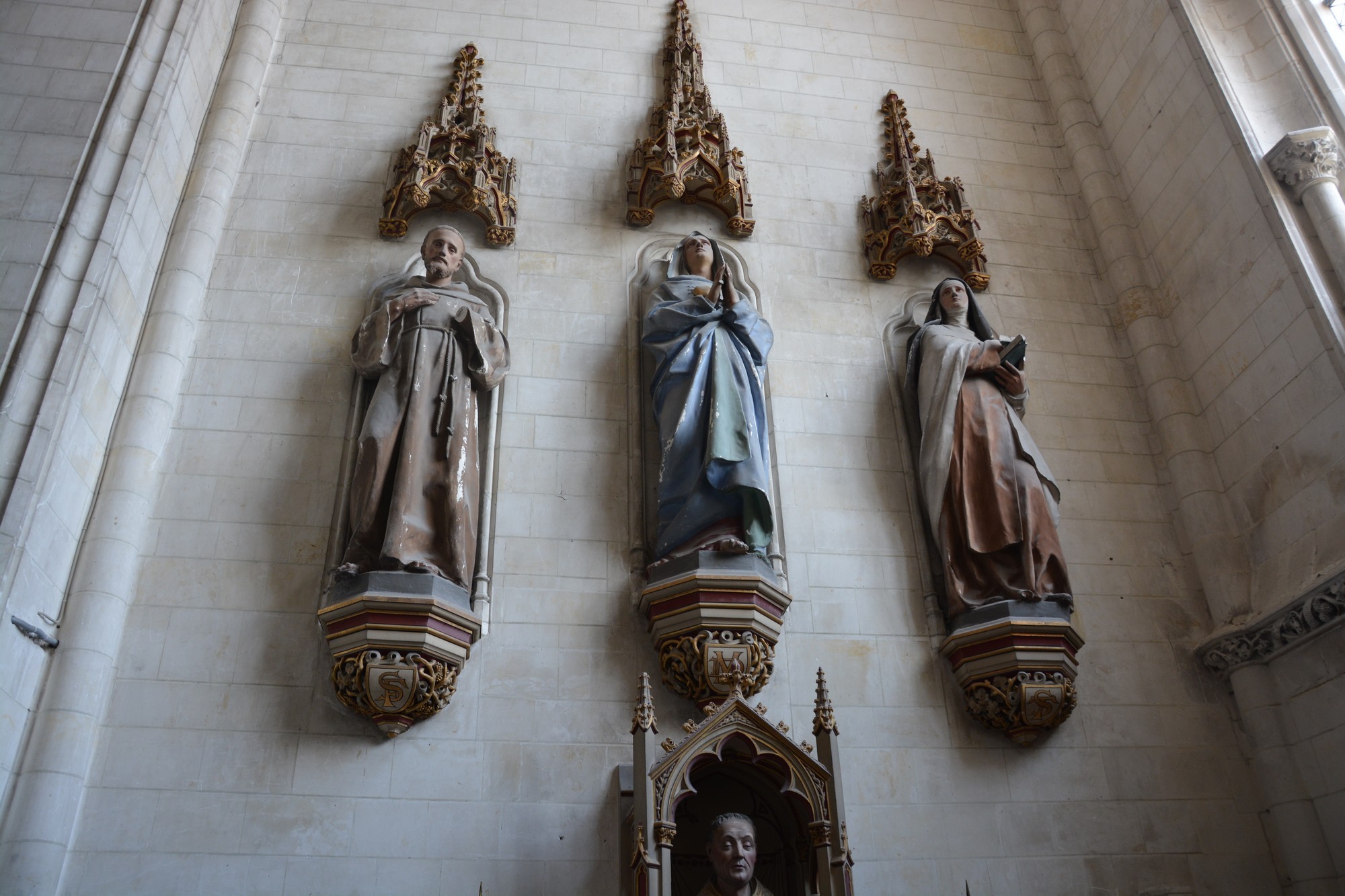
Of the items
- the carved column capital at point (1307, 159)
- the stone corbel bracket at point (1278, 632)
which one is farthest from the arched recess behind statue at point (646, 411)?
the carved column capital at point (1307, 159)

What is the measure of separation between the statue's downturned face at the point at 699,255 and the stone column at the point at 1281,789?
4007 mm

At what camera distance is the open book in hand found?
6.62 meters

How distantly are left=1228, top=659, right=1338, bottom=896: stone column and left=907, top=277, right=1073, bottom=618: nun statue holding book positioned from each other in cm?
116

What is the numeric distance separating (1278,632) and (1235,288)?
2263 millimetres

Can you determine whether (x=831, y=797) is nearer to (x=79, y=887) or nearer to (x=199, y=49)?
(x=79, y=887)

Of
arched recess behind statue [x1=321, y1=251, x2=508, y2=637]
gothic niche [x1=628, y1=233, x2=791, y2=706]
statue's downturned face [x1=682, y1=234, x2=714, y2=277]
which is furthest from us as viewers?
statue's downturned face [x1=682, y1=234, x2=714, y2=277]

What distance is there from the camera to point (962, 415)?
667 centimetres

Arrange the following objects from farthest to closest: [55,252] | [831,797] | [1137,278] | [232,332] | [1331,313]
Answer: [1137,278], [232,332], [1331,313], [55,252], [831,797]

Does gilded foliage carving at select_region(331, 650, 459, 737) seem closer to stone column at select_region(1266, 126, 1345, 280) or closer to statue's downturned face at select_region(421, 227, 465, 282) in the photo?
statue's downturned face at select_region(421, 227, 465, 282)

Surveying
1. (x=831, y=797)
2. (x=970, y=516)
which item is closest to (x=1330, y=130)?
(x=970, y=516)

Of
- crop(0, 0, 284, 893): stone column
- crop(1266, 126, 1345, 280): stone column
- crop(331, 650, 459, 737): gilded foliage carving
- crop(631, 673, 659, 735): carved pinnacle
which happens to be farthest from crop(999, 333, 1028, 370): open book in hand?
crop(0, 0, 284, 893): stone column

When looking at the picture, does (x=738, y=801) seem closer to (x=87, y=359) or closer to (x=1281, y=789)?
(x=1281, y=789)

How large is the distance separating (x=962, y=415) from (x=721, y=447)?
167 cm

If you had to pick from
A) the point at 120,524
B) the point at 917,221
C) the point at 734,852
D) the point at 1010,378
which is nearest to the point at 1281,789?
the point at 1010,378
